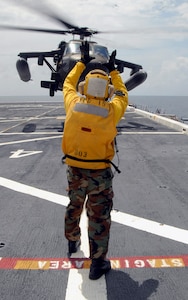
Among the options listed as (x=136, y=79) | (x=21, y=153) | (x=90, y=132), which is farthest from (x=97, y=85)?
(x=136, y=79)

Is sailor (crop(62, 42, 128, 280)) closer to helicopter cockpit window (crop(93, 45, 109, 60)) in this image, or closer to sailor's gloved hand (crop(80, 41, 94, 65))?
sailor's gloved hand (crop(80, 41, 94, 65))

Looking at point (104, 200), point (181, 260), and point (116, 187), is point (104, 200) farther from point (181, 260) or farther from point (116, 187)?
point (116, 187)

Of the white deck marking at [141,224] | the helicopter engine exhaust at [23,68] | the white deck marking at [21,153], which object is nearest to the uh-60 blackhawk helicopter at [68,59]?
the helicopter engine exhaust at [23,68]

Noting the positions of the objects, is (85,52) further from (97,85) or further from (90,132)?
(90,132)

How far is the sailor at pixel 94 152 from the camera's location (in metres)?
3.26

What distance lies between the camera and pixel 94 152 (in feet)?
10.9

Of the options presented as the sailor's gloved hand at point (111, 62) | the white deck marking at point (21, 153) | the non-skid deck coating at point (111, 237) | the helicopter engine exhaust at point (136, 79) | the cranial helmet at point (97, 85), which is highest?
the sailor's gloved hand at point (111, 62)

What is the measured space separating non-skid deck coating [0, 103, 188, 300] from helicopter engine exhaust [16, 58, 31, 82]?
1100 cm

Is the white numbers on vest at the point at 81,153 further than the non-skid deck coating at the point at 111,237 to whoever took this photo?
Yes

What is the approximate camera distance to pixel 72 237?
3648 millimetres

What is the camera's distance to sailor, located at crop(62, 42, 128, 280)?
10.7 ft

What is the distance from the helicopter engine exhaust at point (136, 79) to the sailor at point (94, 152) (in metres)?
14.2

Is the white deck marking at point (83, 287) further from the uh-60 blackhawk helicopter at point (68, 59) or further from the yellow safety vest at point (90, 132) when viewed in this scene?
the uh-60 blackhawk helicopter at point (68, 59)

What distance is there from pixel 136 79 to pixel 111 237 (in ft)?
47.3
